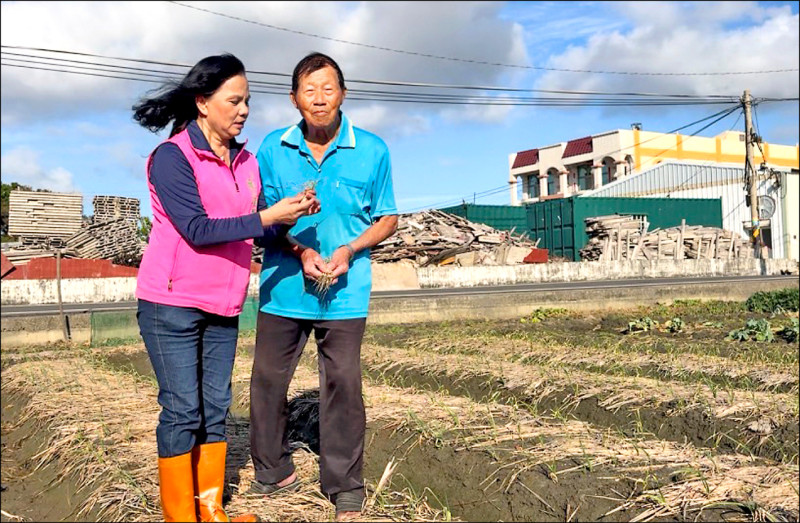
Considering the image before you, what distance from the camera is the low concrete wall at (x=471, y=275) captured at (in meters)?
20.0

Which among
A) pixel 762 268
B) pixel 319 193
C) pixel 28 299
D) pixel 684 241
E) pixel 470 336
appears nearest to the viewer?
pixel 319 193

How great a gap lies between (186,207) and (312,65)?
0.90 metres

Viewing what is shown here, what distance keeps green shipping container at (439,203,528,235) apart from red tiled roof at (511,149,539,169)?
23.8 meters

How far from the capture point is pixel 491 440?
165 inches

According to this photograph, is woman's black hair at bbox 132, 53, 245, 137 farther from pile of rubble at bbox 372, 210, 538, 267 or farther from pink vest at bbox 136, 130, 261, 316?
pile of rubble at bbox 372, 210, 538, 267

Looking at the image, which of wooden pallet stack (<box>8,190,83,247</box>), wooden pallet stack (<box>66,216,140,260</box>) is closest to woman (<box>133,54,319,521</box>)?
wooden pallet stack (<box>8,190,83,247</box>)

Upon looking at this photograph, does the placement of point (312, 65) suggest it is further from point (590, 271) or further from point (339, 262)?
point (590, 271)

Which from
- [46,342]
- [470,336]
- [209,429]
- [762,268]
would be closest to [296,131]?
[209,429]

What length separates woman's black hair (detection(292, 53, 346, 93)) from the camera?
3.29m

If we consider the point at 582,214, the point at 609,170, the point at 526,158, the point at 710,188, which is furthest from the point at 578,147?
the point at 582,214

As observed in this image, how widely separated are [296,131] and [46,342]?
31.7ft

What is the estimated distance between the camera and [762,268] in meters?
28.2

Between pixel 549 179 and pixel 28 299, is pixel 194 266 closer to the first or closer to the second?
pixel 28 299

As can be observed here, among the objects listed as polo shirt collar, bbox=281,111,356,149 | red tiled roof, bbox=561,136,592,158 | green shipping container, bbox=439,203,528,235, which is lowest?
polo shirt collar, bbox=281,111,356,149
